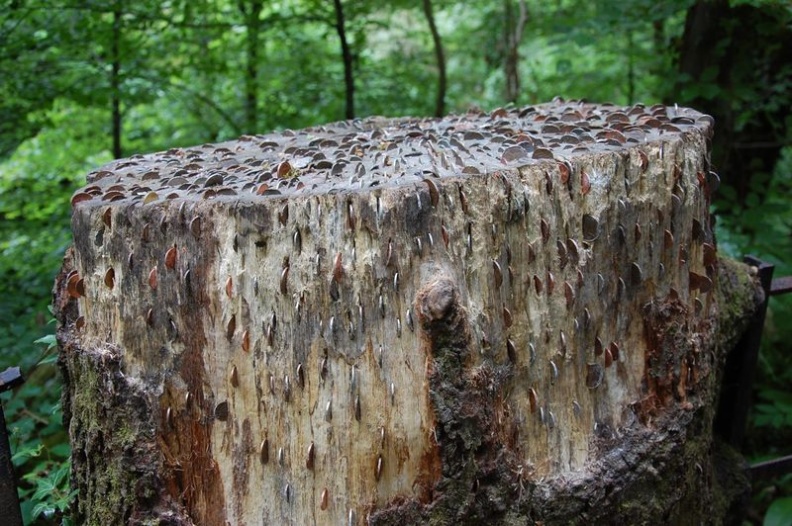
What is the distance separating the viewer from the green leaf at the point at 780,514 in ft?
10.2

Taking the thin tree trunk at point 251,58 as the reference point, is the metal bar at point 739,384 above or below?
below

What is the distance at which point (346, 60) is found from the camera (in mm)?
5348

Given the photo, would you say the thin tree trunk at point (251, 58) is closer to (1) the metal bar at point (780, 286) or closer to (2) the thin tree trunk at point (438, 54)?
(2) the thin tree trunk at point (438, 54)

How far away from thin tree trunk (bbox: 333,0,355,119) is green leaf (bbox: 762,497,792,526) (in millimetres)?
3623

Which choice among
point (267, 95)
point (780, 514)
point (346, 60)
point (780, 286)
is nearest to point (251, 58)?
point (267, 95)

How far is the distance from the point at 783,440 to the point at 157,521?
3481 millimetres

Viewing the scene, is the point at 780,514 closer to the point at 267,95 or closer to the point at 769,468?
the point at 769,468

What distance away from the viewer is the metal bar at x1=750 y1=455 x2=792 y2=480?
2.95 meters

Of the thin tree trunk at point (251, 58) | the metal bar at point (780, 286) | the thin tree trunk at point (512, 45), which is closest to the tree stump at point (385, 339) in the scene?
the metal bar at point (780, 286)

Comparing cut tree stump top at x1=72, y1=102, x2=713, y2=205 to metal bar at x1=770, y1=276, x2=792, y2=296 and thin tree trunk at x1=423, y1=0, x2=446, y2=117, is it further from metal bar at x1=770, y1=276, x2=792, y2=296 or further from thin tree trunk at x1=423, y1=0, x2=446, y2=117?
thin tree trunk at x1=423, y1=0, x2=446, y2=117

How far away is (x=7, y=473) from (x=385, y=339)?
3.86 ft

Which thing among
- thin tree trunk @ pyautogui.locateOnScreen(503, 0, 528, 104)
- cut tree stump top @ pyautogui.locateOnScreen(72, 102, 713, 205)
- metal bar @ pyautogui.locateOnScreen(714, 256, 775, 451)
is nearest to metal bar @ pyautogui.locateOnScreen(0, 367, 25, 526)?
cut tree stump top @ pyautogui.locateOnScreen(72, 102, 713, 205)

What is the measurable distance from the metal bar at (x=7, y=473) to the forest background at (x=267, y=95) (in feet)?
0.50

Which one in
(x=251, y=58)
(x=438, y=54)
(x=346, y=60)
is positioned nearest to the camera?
(x=346, y=60)
